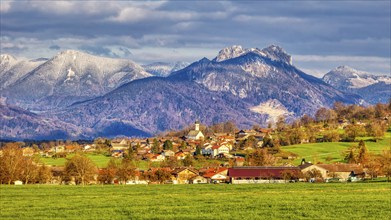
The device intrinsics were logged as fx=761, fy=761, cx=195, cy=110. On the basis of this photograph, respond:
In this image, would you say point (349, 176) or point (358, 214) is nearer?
point (358, 214)

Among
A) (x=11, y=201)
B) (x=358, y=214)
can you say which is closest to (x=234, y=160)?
(x=11, y=201)

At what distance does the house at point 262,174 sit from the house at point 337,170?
153 inches

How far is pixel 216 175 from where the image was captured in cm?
15250

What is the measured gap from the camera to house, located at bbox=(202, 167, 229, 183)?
14810cm

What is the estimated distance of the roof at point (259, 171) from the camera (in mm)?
144000

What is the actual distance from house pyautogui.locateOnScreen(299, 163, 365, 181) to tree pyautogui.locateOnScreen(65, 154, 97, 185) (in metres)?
42.5

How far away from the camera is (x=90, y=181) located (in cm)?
13062

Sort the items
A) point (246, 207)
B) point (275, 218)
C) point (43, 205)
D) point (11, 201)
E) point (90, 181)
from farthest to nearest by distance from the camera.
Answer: point (90, 181)
point (11, 201)
point (43, 205)
point (246, 207)
point (275, 218)

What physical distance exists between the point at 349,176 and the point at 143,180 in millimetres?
39468

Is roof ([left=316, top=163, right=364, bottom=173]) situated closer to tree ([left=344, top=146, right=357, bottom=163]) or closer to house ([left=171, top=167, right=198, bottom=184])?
tree ([left=344, top=146, right=357, bottom=163])

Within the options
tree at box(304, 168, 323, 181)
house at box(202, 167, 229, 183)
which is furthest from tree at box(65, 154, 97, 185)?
tree at box(304, 168, 323, 181)

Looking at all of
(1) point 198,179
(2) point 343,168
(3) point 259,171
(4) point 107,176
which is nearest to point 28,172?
(4) point 107,176

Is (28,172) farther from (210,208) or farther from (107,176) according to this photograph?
(210,208)

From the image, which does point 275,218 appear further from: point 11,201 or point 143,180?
point 143,180
